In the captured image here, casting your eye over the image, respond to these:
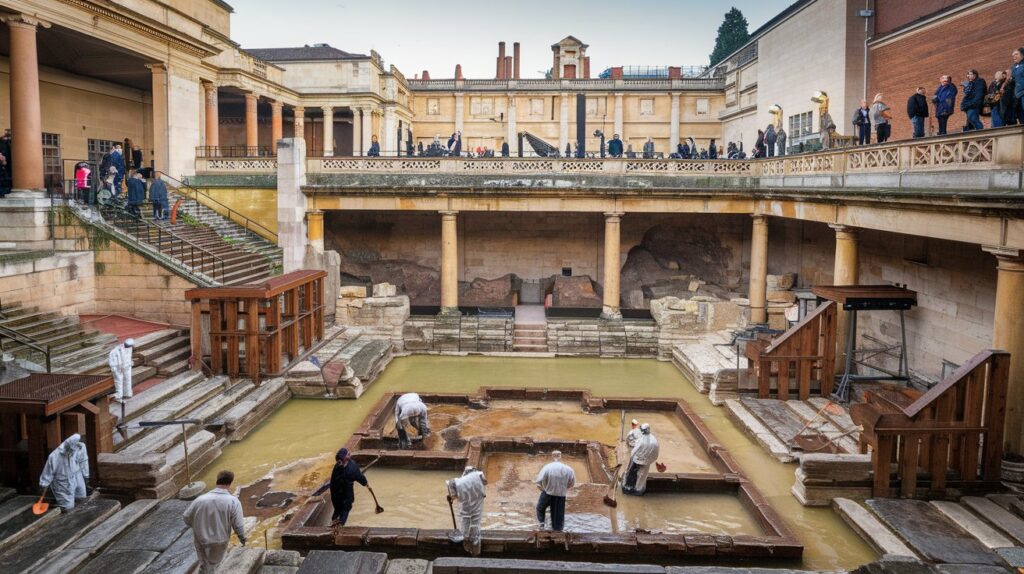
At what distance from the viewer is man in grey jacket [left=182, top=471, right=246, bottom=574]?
781cm

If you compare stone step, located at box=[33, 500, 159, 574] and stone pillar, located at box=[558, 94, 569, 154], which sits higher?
stone pillar, located at box=[558, 94, 569, 154]

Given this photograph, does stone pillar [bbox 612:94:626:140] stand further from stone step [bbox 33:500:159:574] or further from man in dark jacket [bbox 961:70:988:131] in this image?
stone step [bbox 33:500:159:574]

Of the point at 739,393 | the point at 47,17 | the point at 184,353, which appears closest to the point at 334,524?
the point at 184,353

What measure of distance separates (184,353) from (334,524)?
856 cm

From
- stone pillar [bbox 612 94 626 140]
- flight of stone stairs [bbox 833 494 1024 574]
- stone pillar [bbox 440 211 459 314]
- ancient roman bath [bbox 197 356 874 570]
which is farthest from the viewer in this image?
stone pillar [bbox 612 94 626 140]

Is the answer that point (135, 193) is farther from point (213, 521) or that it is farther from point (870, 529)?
point (870, 529)

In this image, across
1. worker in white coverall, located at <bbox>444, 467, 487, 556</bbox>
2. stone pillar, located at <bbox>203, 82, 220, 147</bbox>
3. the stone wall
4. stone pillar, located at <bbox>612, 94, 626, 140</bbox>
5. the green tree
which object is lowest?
Answer: worker in white coverall, located at <bbox>444, 467, 487, 556</bbox>

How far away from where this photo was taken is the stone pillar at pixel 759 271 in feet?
71.6

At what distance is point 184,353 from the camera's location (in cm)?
1633

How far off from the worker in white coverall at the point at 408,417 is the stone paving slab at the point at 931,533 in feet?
25.1

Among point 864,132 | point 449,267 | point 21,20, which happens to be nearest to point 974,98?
point 864,132

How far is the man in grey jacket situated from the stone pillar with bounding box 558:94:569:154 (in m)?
38.2

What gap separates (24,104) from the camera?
17.6 metres

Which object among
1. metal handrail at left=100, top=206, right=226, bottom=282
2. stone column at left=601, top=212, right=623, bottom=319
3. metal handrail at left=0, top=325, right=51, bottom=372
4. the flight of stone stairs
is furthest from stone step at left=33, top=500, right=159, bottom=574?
stone column at left=601, top=212, right=623, bottom=319
